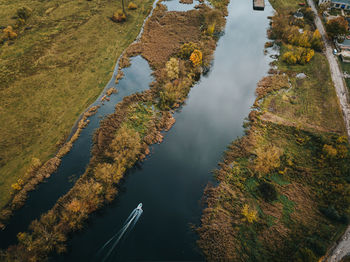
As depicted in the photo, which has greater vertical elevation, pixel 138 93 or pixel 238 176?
pixel 138 93

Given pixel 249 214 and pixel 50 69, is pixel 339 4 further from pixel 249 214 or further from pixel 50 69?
pixel 50 69

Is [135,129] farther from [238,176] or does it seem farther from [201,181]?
[238,176]

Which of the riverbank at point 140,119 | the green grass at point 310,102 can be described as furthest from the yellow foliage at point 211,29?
the green grass at point 310,102

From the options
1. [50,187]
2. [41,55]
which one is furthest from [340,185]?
[41,55]

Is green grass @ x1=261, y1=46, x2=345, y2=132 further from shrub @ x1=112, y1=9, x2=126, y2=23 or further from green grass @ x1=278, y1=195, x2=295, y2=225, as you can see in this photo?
shrub @ x1=112, y1=9, x2=126, y2=23

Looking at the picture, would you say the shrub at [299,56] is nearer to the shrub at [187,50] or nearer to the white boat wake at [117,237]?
the shrub at [187,50]

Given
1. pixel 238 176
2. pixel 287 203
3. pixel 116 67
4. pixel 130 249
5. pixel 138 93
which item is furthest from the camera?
pixel 116 67
